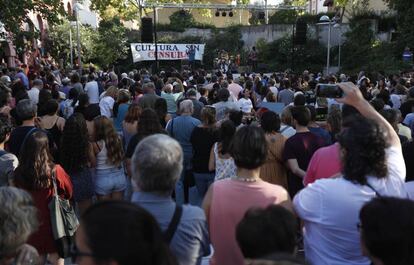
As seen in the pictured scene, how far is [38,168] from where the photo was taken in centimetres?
377

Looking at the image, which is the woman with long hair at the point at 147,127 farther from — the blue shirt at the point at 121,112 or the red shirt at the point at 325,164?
the blue shirt at the point at 121,112

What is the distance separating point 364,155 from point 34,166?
251cm

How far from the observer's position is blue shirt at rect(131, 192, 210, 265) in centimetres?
238

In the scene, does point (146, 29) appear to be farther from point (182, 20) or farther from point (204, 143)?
point (204, 143)

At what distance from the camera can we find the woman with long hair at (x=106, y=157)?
505 cm

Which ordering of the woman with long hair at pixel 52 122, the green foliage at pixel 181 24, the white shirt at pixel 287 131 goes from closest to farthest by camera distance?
the white shirt at pixel 287 131 → the woman with long hair at pixel 52 122 → the green foliage at pixel 181 24

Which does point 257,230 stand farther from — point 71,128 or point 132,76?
point 132,76

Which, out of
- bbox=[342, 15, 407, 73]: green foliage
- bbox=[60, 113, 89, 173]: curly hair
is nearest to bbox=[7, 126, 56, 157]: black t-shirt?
bbox=[60, 113, 89, 173]: curly hair

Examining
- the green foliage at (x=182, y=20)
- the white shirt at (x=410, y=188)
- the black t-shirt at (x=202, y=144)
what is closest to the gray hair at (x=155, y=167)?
the white shirt at (x=410, y=188)

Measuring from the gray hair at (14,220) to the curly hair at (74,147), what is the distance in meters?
2.10

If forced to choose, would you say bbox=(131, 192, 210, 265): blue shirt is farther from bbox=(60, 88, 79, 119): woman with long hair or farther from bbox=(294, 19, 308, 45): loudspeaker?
bbox=(294, 19, 308, 45): loudspeaker

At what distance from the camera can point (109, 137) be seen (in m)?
5.04

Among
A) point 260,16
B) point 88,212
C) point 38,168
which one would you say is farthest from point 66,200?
point 260,16

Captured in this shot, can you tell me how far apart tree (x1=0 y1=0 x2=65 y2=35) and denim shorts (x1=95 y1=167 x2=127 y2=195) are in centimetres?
768
